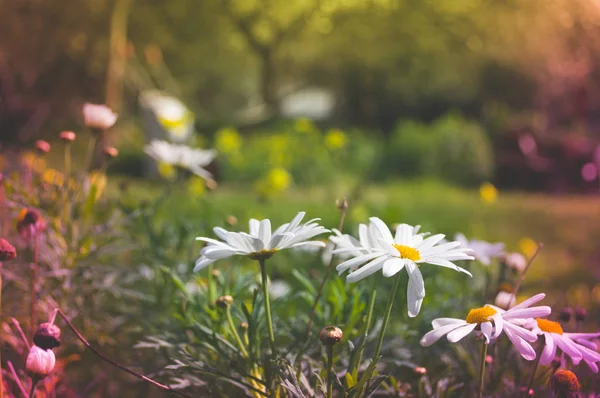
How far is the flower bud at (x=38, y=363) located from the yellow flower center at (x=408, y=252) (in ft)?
1.70

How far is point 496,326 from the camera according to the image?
2.97 ft

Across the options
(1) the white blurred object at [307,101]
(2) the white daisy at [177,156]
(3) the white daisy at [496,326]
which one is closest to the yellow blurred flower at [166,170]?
(2) the white daisy at [177,156]

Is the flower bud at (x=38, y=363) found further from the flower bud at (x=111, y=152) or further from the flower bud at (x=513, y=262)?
the flower bud at (x=513, y=262)

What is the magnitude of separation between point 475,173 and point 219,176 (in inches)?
113

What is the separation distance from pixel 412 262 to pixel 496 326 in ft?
0.47

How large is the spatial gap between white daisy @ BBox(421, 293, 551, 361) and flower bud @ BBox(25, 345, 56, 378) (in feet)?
1.69

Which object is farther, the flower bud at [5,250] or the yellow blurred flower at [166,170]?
the yellow blurred flower at [166,170]

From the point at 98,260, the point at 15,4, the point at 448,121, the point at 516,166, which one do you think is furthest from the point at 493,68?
the point at 98,260

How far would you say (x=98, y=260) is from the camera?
5.67 feet

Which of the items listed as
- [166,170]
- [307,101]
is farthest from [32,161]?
[307,101]

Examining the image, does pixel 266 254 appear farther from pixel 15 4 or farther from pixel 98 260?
pixel 15 4

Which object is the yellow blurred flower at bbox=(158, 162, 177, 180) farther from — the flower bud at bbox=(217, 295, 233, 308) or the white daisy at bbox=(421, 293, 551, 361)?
the white daisy at bbox=(421, 293, 551, 361)

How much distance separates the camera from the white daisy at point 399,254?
89 centimetres

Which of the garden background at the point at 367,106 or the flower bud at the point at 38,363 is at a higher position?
the flower bud at the point at 38,363
